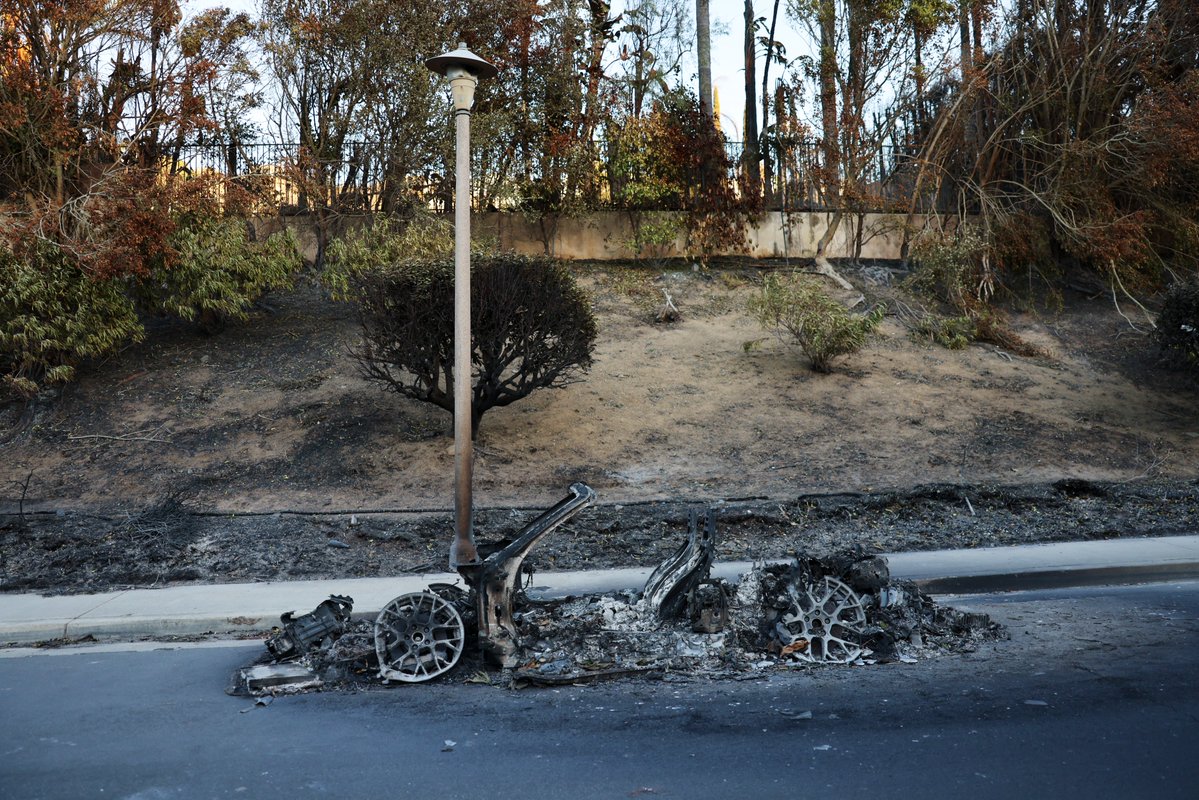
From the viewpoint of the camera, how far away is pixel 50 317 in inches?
634

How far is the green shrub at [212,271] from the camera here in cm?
1741

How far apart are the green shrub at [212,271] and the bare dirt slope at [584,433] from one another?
47.3 inches

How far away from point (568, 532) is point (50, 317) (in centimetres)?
1057

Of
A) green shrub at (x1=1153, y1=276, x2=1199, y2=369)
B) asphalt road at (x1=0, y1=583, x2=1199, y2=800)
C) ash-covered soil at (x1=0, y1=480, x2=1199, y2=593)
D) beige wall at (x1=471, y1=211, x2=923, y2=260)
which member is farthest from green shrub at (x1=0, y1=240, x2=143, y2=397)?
green shrub at (x1=1153, y1=276, x2=1199, y2=369)

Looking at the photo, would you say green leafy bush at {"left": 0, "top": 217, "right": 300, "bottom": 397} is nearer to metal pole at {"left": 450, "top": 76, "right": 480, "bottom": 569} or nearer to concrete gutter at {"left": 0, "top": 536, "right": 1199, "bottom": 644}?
concrete gutter at {"left": 0, "top": 536, "right": 1199, "bottom": 644}

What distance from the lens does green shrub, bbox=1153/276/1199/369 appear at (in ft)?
54.2

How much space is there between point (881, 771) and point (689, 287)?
1854 cm

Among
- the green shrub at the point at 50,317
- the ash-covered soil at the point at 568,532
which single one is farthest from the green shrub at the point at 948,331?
the green shrub at the point at 50,317

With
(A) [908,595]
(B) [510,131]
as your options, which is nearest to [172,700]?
(A) [908,595]

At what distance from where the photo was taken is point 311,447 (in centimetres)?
1484

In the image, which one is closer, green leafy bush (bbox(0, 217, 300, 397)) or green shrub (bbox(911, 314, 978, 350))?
green leafy bush (bbox(0, 217, 300, 397))

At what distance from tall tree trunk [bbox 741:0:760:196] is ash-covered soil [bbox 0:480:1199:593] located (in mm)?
13263

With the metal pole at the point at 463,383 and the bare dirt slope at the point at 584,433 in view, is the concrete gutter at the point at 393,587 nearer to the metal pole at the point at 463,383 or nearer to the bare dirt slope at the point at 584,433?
the metal pole at the point at 463,383

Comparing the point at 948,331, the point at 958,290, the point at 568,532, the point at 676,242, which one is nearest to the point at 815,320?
the point at 948,331
